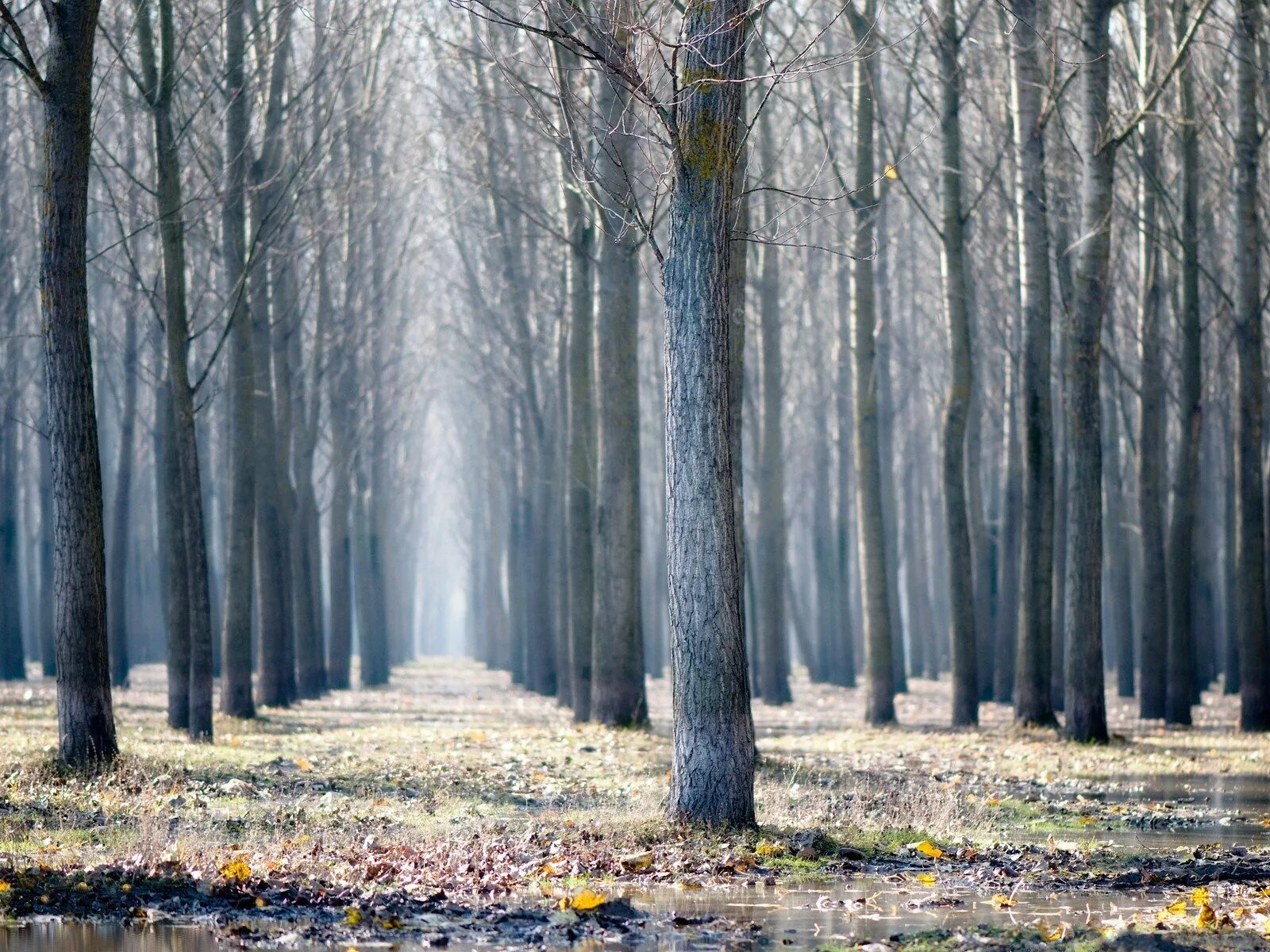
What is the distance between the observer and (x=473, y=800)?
9305mm

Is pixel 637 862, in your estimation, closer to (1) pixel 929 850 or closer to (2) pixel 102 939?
(1) pixel 929 850

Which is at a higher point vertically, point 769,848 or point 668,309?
point 668,309

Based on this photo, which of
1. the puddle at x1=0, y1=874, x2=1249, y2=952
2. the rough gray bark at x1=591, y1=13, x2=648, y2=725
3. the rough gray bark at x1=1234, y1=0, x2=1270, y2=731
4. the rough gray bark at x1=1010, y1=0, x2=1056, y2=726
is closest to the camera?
the puddle at x1=0, y1=874, x2=1249, y2=952

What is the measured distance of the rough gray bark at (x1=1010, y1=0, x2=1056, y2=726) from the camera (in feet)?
50.1

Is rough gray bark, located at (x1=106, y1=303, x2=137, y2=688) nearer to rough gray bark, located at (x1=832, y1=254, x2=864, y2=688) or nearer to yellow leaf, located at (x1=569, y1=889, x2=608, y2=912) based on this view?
rough gray bark, located at (x1=832, y1=254, x2=864, y2=688)

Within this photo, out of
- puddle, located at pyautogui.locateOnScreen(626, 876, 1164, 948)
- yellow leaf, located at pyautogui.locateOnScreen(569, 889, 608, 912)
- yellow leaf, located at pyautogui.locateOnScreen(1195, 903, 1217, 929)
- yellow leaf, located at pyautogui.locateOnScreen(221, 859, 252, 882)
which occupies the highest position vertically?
yellow leaf, located at pyautogui.locateOnScreen(221, 859, 252, 882)

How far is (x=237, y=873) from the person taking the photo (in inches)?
239

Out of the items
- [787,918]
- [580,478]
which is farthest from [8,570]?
[787,918]

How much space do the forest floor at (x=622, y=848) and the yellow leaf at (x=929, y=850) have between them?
0.02 meters

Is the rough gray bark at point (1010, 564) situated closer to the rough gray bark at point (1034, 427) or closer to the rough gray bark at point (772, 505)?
the rough gray bark at point (772, 505)

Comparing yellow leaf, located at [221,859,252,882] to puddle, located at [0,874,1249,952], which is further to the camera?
yellow leaf, located at [221,859,252,882]

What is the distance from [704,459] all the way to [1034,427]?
29.7 ft

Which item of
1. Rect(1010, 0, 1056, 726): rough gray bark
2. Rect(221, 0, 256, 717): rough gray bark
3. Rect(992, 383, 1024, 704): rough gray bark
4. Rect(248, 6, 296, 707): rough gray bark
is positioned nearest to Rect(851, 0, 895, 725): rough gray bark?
Rect(1010, 0, 1056, 726): rough gray bark

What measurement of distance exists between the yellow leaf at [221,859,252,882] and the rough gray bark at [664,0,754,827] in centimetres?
243
